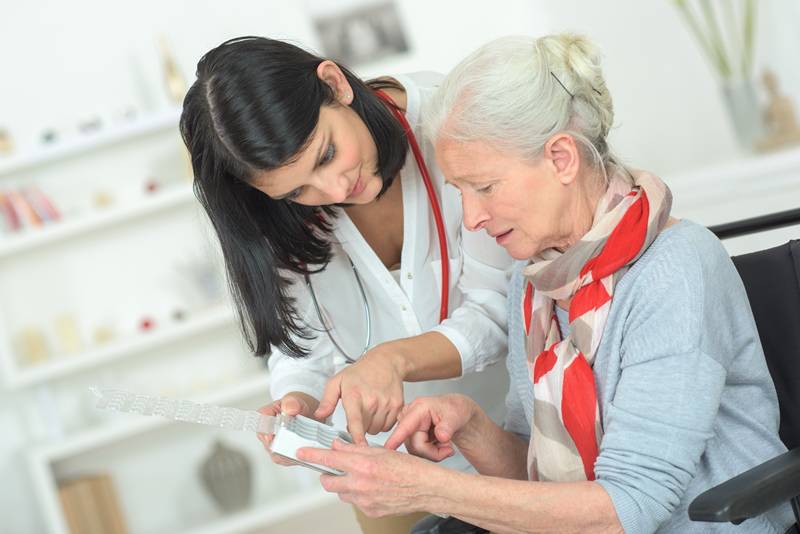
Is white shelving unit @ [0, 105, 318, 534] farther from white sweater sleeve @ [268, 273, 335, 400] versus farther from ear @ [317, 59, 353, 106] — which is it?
ear @ [317, 59, 353, 106]

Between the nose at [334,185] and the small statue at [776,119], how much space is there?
232 centimetres

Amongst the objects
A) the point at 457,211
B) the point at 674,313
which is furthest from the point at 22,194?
the point at 674,313

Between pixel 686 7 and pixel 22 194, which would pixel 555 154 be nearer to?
pixel 686 7

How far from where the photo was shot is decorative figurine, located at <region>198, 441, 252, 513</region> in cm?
425

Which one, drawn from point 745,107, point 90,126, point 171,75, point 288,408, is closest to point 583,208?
point 288,408

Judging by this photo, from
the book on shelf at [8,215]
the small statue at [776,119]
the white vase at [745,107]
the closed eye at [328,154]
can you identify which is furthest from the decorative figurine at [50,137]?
the closed eye at [328,154]

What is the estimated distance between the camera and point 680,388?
1388 mm

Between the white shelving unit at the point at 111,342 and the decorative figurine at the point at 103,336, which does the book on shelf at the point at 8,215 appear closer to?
the white shelving unit at the point at 111,342

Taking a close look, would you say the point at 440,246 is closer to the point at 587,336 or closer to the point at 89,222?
the point at 587,336

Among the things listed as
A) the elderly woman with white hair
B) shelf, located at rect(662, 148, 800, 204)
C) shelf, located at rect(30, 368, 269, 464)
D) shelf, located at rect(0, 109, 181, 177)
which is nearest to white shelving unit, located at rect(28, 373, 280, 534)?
shelf, located at rect(30, 368, 269, 464)

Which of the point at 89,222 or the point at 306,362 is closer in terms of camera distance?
the point at 306,362

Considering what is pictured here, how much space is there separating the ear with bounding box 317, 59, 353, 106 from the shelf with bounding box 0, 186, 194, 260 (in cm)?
252

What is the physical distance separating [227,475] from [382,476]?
2992 millimetres

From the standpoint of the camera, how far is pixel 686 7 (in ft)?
12.4
